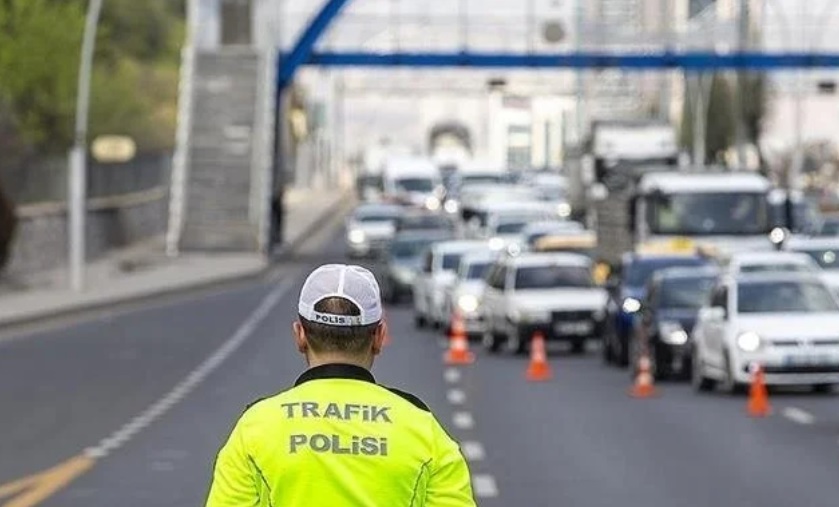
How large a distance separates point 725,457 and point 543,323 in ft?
59.0

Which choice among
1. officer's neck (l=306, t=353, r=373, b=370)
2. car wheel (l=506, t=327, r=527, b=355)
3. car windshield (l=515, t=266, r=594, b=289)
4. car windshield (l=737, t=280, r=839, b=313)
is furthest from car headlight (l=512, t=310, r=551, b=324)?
officer's neck (l=306, t=353, r=373, b=370)

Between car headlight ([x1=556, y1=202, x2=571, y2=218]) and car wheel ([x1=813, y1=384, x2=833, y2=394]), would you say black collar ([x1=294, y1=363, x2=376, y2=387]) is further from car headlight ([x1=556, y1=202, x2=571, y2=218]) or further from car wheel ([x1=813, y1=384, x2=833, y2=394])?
car headlight ([x1=556, y1=202, x2=571, y2=218])

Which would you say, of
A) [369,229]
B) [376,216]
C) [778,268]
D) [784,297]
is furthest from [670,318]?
[376,216]

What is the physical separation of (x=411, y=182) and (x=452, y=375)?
69.6 m

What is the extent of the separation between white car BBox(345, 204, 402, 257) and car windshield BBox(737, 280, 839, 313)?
45.0m

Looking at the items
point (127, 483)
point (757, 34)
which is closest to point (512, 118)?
point (127, 483)

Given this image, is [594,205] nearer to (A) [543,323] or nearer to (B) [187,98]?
(A) [543,323]

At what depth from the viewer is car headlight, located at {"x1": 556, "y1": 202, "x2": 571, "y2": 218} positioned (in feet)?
260

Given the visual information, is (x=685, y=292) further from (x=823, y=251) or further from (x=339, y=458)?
(x=339, y=458)

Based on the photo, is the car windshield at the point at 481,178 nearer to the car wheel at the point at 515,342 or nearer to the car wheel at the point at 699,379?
Answer: the car wheel at the point at 515,342

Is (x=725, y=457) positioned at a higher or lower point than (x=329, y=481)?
lower

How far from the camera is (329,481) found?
5.77m

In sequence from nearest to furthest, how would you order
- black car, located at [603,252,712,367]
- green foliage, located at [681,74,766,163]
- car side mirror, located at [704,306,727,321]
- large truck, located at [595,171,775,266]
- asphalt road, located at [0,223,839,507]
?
asphalt road, located at [0,223,839,507]
car side mirror, located at [704,306,727,321]
black car, located at [603,252,712,367]
large truck, located at [595,171,775,266]
green foliage, located at [681,74,766,163]

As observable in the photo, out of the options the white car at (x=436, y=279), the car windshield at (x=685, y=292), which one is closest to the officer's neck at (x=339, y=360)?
the car windshield at (x=685, y=292)
